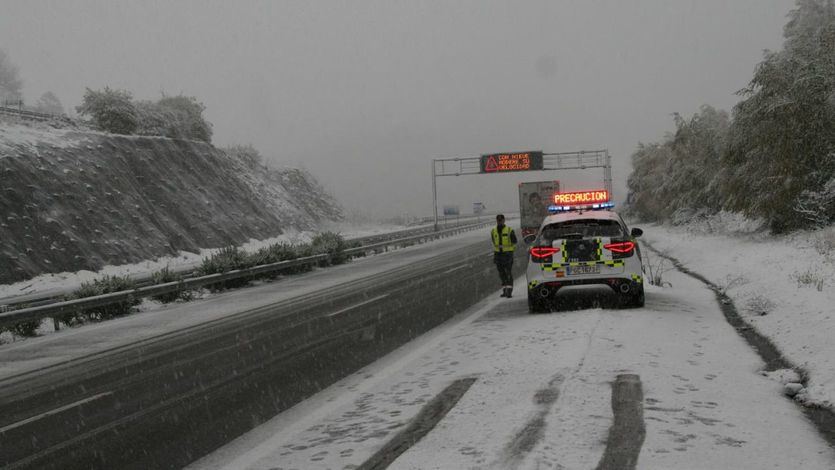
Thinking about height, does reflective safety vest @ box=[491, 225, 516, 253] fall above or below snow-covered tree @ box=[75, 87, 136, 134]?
below

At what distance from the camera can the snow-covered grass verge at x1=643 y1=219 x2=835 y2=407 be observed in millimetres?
6965

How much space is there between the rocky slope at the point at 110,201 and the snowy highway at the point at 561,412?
25.1 metres

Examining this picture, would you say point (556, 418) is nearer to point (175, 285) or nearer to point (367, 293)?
point (367, 293)

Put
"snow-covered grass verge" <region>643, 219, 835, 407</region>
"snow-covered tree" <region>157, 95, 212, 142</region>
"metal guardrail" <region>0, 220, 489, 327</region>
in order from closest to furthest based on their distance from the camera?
"snow-covered grass verge" <region>643, 219, 835, 407</region>, "metal guardrail" <region>0, 220, 489, 327</region>, "snow-covered tree" <region>157, 95, 212, 142</region>

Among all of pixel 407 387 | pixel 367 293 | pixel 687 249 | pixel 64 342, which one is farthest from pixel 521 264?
pixel 407 387

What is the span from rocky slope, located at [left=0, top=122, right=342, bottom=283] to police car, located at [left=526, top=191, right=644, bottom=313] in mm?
23693

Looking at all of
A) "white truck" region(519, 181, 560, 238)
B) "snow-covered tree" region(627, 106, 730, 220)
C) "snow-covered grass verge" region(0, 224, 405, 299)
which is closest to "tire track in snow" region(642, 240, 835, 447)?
"snow-covered grass verge" region(0, 224, 405, 299)

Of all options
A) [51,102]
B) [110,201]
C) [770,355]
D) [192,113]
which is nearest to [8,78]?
[51,102]

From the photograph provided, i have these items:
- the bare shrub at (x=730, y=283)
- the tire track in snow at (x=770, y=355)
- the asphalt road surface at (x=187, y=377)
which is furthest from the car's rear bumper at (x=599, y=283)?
the bare shrub at (x=730, y=283)

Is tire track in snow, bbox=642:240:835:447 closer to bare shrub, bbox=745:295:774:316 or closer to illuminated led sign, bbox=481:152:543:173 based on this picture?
bare shrub, bbox=745:295:774:316

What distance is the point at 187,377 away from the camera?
8.41 m

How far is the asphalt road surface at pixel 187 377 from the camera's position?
5730mm

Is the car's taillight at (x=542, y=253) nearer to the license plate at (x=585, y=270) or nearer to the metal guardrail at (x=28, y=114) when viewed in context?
the license plate at (x=585, y=270)

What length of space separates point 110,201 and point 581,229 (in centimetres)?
3252
